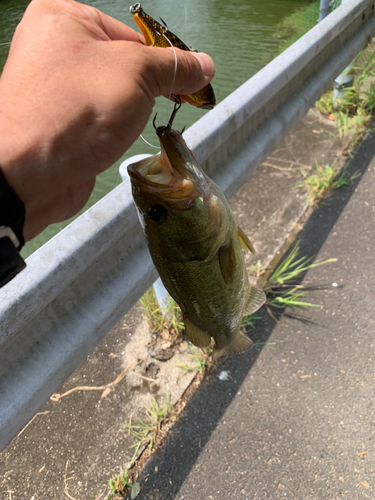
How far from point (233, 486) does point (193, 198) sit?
5.95 ft

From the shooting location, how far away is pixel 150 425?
2.53 m

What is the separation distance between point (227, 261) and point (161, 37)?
88 cm

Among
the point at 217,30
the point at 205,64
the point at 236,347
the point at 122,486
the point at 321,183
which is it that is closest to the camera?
the point at 205,64

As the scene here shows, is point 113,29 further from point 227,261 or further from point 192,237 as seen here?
point 227,261

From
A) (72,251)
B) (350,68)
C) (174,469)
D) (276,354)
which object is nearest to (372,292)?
(276,354)

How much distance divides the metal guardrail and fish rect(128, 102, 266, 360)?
364 mm

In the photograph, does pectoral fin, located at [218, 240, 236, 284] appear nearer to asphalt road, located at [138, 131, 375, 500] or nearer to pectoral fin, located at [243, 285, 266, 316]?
pectoral fin, located at [243, 285, 266, 316]

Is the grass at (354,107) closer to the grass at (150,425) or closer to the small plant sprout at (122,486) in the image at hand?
the grass at (150,425)

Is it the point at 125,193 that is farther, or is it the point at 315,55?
the point at 315,55

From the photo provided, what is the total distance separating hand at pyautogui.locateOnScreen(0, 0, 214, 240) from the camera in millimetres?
1242

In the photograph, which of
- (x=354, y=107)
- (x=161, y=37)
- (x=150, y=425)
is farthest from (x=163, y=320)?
(x=354, y=107)

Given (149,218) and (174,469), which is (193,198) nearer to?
(149,218)

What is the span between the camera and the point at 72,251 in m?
1.56

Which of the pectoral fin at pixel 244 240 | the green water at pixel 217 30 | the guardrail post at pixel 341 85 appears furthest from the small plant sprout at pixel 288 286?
the green water at pixel 217 30
